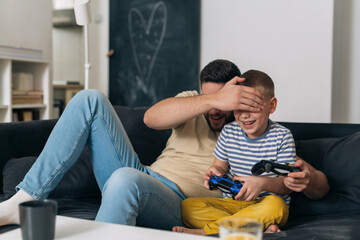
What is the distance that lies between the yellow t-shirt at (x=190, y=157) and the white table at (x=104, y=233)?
64cm

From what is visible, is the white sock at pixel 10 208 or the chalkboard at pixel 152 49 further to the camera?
the chalkboard at pixel 152 49

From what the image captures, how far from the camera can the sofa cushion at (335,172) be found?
1651 millimetres

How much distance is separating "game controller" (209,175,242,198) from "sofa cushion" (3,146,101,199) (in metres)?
0.73

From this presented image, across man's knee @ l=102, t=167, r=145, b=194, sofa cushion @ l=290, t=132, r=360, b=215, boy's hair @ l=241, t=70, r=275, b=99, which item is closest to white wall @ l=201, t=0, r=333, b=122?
sofa cushion @ l=290, t=132, r=360, b=215

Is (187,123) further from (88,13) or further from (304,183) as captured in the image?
(88,13)

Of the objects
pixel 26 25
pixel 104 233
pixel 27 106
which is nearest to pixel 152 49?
pixel 26 25

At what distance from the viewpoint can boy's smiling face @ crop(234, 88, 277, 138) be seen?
59.7 inches

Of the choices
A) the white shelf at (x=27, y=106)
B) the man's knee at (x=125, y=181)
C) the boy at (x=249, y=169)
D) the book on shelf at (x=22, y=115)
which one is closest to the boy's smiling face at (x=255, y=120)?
the boy at (x=249, y=169)

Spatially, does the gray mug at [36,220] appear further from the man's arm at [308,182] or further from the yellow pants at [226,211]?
the man's arm at [308,182]

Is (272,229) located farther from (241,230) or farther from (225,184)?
(241,230)

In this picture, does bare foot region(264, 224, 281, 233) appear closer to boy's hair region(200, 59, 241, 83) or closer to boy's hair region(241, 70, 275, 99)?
boy's hair region(241, 70, 275, 99)

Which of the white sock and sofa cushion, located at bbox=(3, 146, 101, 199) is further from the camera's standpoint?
sofa cushion, located at bbox=(3, 146, 101, 199)

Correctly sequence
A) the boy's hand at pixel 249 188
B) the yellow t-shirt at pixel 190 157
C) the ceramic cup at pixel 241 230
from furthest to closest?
1. the yellow t-shirt at pixel 190 157
2. the boy's hand at pixel 249 188
3. the ceramic cup at pixel 241 230

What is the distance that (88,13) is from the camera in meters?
2.46
